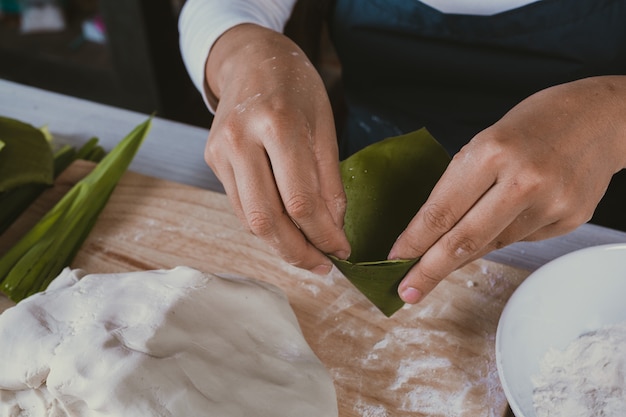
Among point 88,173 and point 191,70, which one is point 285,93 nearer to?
point 191,70

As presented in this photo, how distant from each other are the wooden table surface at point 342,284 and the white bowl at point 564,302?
0.09 m

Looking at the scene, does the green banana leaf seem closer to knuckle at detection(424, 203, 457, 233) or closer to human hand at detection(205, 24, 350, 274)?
human hand at detection(205, 24, 350, 274)

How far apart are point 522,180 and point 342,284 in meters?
0.47

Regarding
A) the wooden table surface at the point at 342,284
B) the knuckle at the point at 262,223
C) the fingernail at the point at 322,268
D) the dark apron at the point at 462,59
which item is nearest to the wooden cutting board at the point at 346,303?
the wooden table surface at the point at 342,284

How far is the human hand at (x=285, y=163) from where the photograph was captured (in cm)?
96

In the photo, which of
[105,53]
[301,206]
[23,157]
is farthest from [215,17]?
[105,53]

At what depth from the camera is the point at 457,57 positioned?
1468 millimetres

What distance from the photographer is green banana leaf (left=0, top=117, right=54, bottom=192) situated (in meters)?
1.35

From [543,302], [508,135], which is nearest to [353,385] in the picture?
[543,302]

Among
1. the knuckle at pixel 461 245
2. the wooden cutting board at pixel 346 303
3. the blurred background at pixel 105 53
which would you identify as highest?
the knuckle at pixel 461 245

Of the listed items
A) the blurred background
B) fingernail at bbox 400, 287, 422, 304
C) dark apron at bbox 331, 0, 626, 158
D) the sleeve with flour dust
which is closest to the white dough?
fingernail at bbox 400, 287, 422, 304

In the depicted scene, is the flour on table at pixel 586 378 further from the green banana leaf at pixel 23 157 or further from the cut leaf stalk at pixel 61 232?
the green banana leaf at pixel 23 157

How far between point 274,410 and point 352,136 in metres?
1.00

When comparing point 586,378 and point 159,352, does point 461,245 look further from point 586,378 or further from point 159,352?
point 159,352
